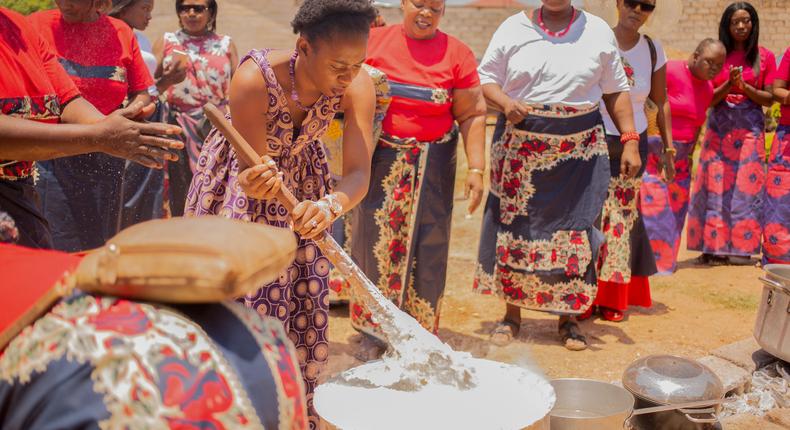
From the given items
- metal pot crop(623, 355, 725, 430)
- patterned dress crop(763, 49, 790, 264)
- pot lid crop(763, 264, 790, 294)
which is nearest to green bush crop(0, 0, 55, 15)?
patterned dress crop(763, 49, 790, 264)

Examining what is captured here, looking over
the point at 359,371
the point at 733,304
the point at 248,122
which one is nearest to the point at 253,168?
the point at 248,122

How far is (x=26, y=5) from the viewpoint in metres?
13.0

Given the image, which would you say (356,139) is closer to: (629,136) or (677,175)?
(629,136)

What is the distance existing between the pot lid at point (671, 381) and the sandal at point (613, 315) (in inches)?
78.9

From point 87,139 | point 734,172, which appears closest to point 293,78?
point 87,139

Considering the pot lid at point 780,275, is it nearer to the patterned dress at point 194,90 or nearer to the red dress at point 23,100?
the red dress at point 23,100

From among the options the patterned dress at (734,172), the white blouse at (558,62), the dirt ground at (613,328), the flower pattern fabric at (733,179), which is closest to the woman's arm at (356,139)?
the dirt ground at (613,328)

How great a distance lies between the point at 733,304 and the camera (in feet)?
19.2

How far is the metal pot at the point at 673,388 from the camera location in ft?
10.5

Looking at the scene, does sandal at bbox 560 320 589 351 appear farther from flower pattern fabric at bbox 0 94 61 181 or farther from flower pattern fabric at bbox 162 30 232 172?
flower pattern fabric at bbox 0 94 61 181

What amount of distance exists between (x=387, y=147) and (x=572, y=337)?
1653 mm

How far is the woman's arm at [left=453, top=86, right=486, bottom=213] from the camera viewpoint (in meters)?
4.16

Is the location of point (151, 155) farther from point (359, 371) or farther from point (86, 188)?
point (86, 188)

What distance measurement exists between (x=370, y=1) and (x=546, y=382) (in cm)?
141
